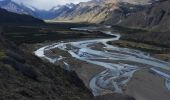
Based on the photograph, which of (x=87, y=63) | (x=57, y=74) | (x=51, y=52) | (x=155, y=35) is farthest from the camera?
(x=155, y=35)

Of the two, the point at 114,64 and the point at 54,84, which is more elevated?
the point at 54,84

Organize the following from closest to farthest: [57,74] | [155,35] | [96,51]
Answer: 1. [57,74]
2. [96,51]
3. [155,35]

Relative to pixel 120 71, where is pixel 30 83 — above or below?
above

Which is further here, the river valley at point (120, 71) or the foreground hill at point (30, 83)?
the river valley at point (120, 71)

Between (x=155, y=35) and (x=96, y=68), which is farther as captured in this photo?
(x=155, y=35)

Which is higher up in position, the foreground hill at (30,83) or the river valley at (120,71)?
the foreground hill at (30,83)

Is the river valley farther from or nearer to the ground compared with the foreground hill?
nearer to the ground

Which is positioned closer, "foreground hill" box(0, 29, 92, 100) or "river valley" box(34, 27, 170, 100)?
"foreground hill" box(0, 29, 92, 100)

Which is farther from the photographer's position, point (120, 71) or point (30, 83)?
point (120, 71)

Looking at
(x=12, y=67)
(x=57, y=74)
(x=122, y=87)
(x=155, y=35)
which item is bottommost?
(x=155, y=35)

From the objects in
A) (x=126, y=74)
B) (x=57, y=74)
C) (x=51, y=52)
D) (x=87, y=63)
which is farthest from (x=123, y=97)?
(x=51, y=52)

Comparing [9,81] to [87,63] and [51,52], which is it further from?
[51,52]
